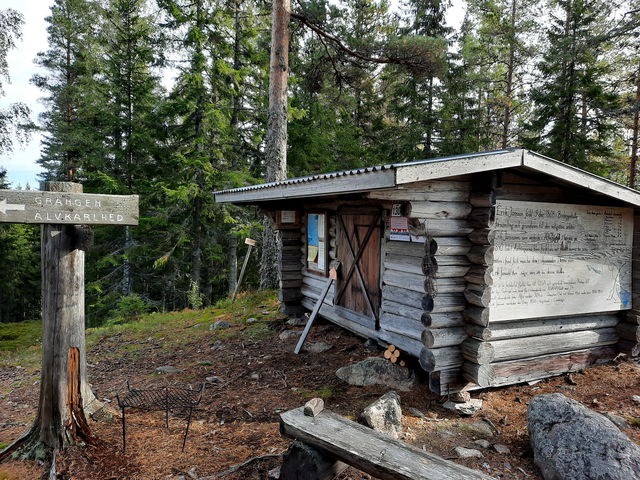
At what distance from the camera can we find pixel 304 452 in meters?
3.36

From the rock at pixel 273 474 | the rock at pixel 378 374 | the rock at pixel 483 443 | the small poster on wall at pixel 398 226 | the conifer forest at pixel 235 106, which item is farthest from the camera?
the conifer forest at pixel 235 106

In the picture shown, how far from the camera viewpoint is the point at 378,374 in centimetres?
575

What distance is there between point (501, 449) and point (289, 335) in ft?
15.8

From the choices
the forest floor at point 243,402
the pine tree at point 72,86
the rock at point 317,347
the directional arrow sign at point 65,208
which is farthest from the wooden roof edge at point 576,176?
the pine tree at point 72,86

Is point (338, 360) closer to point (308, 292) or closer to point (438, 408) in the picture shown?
point (438, 408)

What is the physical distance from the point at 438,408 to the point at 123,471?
145 inches

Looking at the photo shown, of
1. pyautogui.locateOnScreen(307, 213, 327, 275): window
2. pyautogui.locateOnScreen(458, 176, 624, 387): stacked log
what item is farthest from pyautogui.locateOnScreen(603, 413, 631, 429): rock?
pyautogui.locateOnScreen(307, 213, 327, 275): window

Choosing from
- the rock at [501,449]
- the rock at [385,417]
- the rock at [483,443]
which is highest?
the rock at [385,417]

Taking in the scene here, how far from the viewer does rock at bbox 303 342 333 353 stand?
720cm

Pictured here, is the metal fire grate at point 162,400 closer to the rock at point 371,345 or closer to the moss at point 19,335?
the rock at point 371,345

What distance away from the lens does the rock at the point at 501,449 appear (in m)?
4.12

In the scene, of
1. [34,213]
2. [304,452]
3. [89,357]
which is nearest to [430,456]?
[304,452]

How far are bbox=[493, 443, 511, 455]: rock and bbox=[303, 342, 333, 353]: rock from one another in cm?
349

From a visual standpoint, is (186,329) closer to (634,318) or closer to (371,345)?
(371,345)
